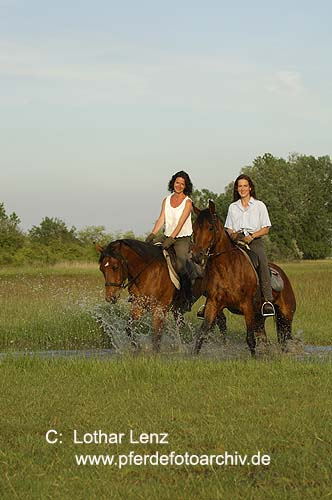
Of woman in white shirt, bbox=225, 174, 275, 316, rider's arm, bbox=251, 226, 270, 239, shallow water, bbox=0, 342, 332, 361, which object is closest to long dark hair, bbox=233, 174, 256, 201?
Result: woman in white shirt, bbox=225, 174, 275, 316

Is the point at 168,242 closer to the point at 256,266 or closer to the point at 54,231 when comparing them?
the point at 256,266

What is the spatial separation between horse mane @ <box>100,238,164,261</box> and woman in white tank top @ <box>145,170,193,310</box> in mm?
187

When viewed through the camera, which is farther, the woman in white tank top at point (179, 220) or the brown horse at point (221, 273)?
the woman in white tank top at point (179, 220)

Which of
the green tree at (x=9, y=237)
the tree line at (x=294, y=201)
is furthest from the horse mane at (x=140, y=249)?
the tree line at (x=294, y=201)

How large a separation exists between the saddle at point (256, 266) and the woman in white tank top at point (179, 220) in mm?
1110

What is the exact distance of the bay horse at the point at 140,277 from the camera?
12.0m

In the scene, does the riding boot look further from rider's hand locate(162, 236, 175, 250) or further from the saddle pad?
rider's hand locate(162, 236, 175, 250)

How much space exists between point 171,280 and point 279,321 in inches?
74.7

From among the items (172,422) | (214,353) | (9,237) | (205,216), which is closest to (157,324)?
(214,353)

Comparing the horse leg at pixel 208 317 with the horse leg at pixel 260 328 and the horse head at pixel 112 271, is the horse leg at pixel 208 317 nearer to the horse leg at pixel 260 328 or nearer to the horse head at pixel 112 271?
the horse leg at pixel 260 328

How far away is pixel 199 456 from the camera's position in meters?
5.84

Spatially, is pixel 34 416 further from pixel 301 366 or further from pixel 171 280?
pixel 171 280

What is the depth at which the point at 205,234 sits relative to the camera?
1106cm

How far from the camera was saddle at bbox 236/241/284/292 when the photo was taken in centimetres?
1177
